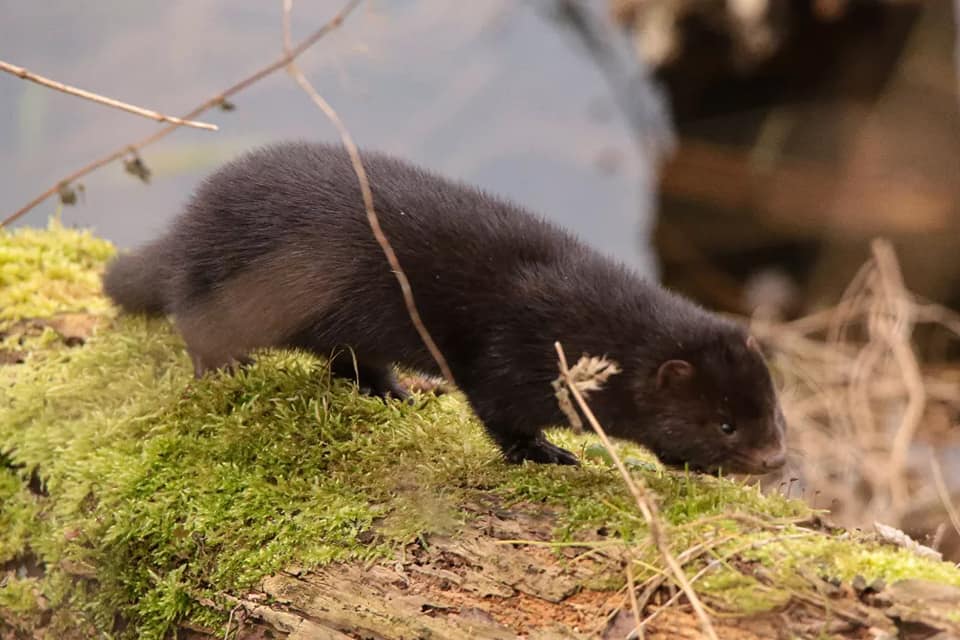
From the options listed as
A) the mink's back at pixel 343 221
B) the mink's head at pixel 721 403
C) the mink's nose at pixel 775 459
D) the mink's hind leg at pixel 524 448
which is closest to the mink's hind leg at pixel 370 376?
the mink's back at pixel 343 221

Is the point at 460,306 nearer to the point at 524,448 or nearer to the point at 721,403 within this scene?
the point at 524,448

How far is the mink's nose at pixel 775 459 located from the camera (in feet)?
11.4

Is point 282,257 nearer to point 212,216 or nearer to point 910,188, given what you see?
point 212,216

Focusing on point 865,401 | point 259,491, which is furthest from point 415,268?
point 865,401

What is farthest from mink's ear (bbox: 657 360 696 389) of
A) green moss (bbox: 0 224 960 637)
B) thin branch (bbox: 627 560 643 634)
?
thin branch (bbox: 627 560 643 634)

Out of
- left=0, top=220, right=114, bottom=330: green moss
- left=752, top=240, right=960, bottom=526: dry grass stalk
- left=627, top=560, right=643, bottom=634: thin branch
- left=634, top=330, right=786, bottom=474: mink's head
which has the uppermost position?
left=0, top=220, right=114, bottom=330: green moss

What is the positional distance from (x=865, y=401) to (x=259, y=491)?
5.05m

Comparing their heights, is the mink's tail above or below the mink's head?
above

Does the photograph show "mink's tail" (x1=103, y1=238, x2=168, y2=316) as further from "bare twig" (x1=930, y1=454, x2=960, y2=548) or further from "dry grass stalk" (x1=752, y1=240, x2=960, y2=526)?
"dry grass stalk" (x1=752, y1=240, x2=960, y2=526)

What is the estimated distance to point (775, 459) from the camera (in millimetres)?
3471

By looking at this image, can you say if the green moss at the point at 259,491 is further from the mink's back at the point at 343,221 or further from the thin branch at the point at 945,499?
the thin branch at the point at 945,499

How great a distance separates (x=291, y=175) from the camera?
13.1 feet

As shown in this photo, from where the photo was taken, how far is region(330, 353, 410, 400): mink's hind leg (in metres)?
4.03

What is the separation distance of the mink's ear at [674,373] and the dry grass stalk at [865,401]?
10.0ft
